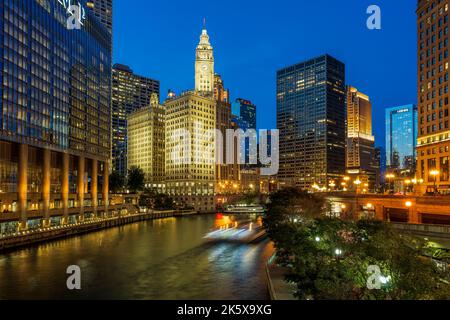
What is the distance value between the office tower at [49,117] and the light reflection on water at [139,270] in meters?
17.2

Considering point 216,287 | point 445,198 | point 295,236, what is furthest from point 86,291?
point 445,198

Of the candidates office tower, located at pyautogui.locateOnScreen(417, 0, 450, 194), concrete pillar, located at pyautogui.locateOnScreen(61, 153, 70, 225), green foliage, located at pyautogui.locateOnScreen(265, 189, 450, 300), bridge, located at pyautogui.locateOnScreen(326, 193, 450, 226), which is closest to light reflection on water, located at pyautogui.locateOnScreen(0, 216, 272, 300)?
green foliage, located at pyautogui.locateOnScreen(265, 189, 450, 300)

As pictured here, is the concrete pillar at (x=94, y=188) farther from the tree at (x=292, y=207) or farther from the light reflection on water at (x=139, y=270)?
the tree at (x=292, y=207)

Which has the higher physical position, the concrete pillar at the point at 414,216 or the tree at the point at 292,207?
the tree at the point at 292,207

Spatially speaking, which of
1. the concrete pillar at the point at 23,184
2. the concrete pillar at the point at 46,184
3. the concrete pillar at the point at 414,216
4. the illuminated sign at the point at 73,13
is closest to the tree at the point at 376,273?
the concrete pillar at the point at 414,216

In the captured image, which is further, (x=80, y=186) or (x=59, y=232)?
(x=80, y=186)

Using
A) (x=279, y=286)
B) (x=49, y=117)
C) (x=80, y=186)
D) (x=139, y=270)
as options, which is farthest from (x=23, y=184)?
(x=279, y=286)

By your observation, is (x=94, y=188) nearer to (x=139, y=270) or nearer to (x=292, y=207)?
(x=292, y=207)

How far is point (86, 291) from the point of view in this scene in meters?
44.3

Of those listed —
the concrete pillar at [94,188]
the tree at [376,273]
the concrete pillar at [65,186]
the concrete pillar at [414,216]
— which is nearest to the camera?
the tree at [376,273]

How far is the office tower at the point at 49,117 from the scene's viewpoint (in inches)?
3356

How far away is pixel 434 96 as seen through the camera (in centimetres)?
10656

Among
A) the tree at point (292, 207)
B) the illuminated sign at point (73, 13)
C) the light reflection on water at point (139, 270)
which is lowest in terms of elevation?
Answer: the light reflection on water at point (139, 270)

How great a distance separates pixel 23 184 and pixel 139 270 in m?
46.2
